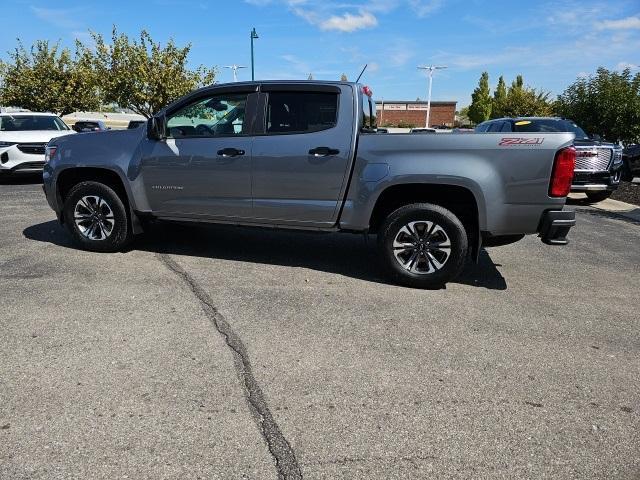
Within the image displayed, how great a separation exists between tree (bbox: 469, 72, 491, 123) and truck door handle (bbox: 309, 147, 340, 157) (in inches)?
2730

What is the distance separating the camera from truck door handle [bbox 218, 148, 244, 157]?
5316mm

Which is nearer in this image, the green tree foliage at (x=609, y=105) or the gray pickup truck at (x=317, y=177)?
the gray pickup truck at (x=317, y=177)

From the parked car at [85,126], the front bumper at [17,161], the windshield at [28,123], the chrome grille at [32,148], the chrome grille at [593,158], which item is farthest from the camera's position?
the parked car at [85,126]

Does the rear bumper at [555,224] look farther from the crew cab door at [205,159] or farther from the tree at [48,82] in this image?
the tree at [48,82]

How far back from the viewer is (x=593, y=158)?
10.3 metres

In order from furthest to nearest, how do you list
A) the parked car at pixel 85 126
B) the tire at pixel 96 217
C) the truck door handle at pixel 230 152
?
the parked car at pixel 85 126 < the tire at pixel 96 217 < the truck door handle at pixel 230 152

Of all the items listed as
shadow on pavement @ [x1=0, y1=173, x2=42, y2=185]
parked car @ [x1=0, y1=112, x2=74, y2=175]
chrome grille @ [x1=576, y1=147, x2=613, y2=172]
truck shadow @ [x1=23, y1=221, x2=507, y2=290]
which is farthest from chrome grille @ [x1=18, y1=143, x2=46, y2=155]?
chrome grille @ [x1=576, y1=147, x2=613, y2=172]

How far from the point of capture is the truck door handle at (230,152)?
5.32 m

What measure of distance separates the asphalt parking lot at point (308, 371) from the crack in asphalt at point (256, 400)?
13 mm

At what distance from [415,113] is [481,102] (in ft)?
46.3

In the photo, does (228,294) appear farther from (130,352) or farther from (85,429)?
(85,429)

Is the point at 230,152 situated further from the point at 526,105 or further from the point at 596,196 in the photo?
the point at 526,105

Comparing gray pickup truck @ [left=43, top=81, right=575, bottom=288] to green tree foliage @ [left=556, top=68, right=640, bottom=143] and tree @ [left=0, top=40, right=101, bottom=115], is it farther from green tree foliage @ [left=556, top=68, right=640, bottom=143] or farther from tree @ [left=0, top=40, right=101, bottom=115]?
tree @ [left=0, top=40, right=101, bottom=115]

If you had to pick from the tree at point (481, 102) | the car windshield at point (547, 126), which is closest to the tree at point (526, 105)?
the tree at point (481, 102)
